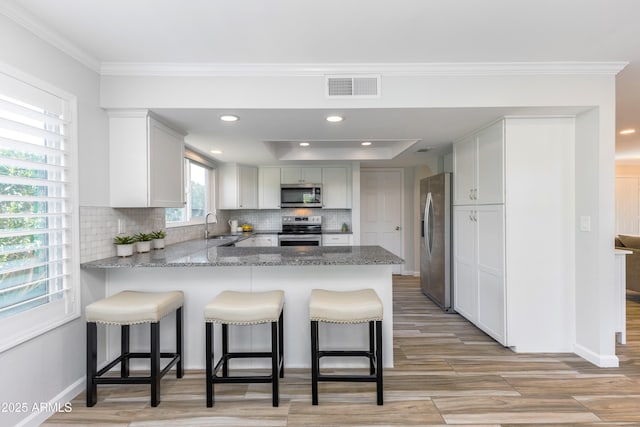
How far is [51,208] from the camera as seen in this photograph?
6.43ft

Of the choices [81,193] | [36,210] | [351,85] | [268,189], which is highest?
[351,85]

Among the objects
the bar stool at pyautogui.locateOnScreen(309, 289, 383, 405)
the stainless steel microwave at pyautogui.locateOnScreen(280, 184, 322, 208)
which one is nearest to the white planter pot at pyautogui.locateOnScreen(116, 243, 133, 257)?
the bar stool at pyautogui.locateOnScreen(309, 289, 383, 405)

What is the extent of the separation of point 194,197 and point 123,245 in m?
1.98

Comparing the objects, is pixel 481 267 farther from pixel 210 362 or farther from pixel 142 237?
pixel 142 237

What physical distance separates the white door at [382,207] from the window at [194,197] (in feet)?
9.24

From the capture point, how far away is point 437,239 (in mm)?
4039

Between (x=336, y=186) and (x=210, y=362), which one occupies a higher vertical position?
(x=336, y=186)

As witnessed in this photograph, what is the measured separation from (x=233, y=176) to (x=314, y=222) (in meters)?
1.57

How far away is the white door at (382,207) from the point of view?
20.1 feet

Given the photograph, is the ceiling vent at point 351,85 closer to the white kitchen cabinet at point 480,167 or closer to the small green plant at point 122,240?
the white kitchen cabinet at point 480,167

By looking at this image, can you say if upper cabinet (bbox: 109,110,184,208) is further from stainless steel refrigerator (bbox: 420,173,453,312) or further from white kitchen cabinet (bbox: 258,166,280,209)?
stainless steel refrigerator (bbox: 420,173,453,312)

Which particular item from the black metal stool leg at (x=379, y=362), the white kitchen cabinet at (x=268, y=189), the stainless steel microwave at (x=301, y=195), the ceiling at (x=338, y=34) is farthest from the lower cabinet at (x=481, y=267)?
the white kitchen cabinet at (x=268, y=189)

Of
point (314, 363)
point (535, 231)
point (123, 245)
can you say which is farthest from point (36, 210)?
point (535, 231)

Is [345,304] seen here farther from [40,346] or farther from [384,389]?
[40,346]
